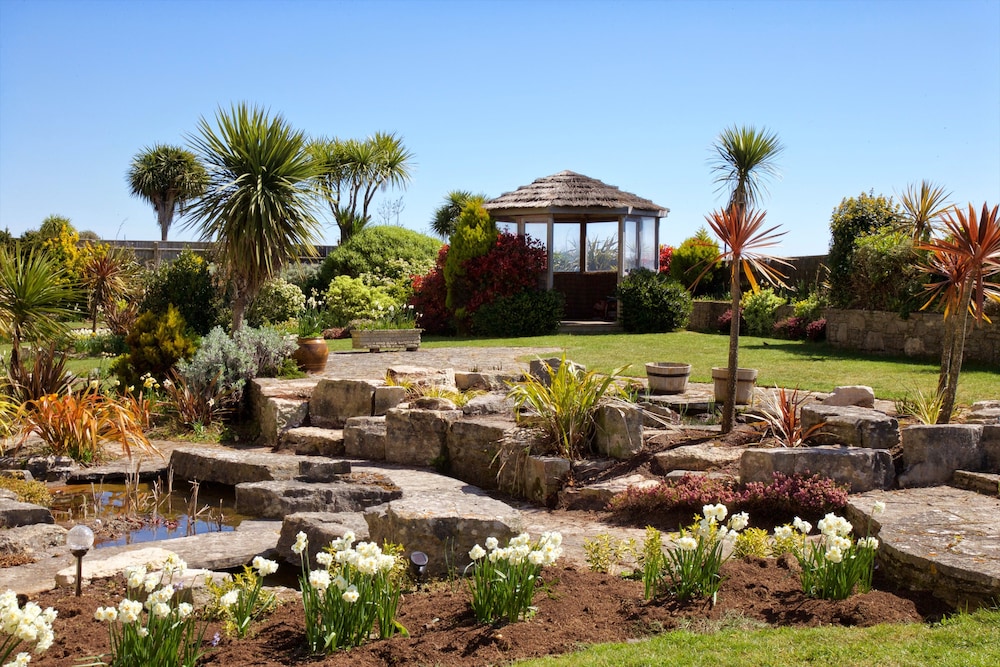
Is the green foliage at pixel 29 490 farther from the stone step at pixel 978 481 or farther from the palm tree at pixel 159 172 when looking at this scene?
the palm tree at pixel 159 172

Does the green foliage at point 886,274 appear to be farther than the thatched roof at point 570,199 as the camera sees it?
No

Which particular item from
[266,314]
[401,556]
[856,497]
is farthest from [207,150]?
[856,497]

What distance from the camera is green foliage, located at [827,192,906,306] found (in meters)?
15.5

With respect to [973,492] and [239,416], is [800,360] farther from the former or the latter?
[239,416]

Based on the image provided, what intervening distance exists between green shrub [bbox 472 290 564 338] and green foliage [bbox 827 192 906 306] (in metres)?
5.54

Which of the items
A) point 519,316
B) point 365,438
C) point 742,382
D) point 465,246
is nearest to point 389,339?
point 519,316


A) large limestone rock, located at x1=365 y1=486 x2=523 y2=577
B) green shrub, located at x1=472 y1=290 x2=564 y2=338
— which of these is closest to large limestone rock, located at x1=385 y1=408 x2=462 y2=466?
large limestone rock, located at x1=365 y1=486 x2=523 y2=577

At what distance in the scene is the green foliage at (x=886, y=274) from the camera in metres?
13.8

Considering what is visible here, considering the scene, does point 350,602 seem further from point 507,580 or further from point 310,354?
point 310,354

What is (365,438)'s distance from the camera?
866 centimetres

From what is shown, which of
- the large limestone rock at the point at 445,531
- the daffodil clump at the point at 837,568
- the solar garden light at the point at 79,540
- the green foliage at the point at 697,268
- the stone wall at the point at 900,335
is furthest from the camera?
the green foliage at the point at 697,268

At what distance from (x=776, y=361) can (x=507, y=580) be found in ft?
30.7

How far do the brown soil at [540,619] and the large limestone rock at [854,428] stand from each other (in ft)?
7.47

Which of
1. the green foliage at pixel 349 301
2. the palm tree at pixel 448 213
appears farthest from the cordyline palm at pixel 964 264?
the palm tree at pixel 448 213
